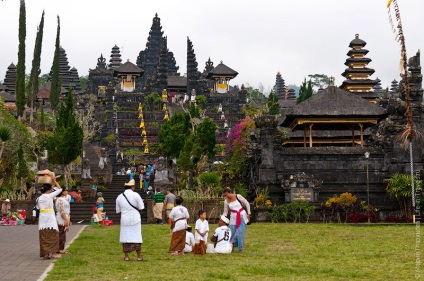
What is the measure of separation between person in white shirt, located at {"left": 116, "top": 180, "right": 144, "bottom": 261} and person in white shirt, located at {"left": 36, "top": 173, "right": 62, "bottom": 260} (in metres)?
1.44

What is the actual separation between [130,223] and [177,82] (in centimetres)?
8010

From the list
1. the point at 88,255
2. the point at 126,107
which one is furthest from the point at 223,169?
the point at 126,107

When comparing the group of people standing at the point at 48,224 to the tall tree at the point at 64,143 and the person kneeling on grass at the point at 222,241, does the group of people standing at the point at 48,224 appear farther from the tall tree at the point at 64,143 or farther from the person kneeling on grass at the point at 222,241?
the tall tree at the point at 64,143

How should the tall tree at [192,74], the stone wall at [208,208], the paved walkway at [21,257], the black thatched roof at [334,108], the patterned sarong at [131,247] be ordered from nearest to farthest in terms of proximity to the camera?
the paved walkway at [21,257] < the patterned sarong at [131,247] < the stone wall at [208,208] < the black thatched roof at [334,108] < the tall tree at [192,74]

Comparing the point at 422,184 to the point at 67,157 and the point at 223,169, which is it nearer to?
the point at 223,169

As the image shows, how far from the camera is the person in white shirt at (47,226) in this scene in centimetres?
1655

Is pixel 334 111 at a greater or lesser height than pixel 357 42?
lesser

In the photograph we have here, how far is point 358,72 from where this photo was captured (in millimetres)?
68062

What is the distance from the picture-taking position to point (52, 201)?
17000 millimetres

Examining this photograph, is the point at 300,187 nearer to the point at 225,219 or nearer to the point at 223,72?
the point at 225,219

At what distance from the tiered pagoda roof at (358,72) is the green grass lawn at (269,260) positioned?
4428 centimetres

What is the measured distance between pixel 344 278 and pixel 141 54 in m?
110

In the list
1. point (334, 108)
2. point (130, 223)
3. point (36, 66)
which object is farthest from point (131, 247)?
point (36, 66)

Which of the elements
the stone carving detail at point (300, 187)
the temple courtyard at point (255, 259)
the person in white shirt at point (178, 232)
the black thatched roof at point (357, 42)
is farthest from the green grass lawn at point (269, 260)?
the black thatched roof at point (357, 42)
